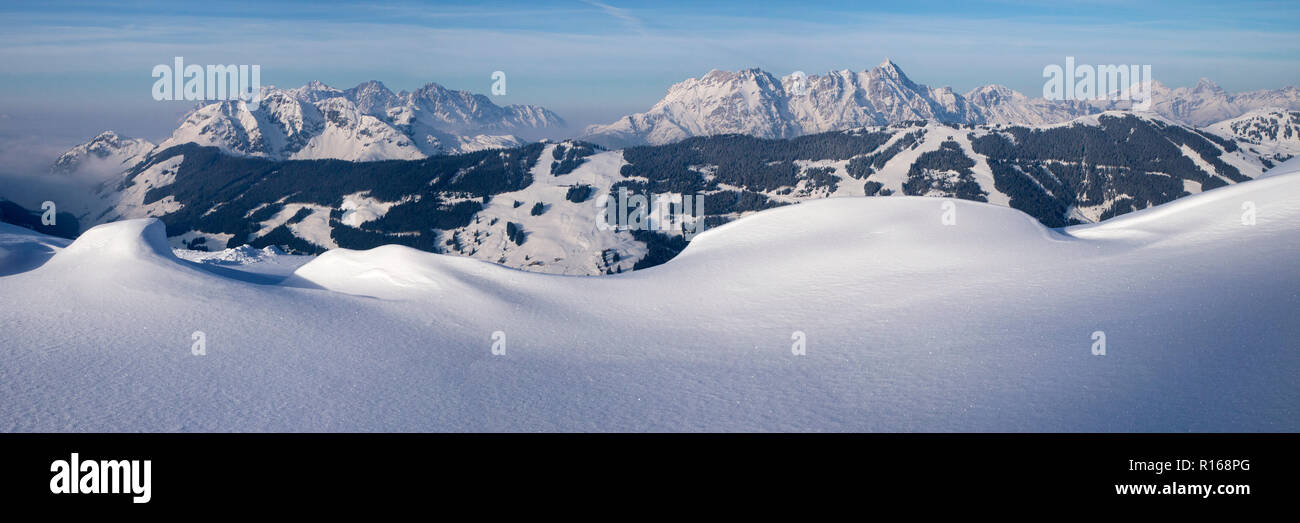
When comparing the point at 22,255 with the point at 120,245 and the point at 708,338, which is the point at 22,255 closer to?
the point at 120,245

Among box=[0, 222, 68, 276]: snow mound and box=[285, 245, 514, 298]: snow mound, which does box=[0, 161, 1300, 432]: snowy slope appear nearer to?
box=[285, 245, 514, 298]: snow mound

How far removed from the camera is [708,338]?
23500 mm

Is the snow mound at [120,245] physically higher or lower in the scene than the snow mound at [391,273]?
higher

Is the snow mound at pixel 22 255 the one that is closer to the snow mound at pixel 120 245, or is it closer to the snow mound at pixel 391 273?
the snow mound at pixel 120 245

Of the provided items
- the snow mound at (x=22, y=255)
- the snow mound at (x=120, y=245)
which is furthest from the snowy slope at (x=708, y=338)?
the snow mound at (x=22, y=255)

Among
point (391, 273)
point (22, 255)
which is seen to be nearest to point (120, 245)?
point (391, 273)

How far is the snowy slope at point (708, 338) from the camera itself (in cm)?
1611

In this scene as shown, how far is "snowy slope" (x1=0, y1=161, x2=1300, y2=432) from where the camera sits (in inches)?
634

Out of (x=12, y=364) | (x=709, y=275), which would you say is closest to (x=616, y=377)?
(x=709, y=275)

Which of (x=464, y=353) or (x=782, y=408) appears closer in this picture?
(x=782, y=408)
